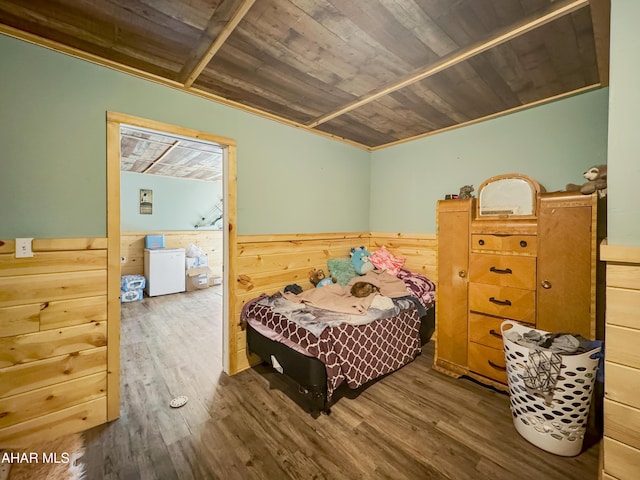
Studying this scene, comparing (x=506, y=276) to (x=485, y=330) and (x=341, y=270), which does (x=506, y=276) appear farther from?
(x=341, y=270)

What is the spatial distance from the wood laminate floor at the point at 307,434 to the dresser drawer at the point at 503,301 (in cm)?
66

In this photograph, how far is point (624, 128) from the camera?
996 mm

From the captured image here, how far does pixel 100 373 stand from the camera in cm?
175

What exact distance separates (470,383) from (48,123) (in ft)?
12.1

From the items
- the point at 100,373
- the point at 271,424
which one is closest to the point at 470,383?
the point at 271,424

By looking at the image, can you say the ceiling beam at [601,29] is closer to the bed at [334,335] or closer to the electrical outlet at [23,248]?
the bed at [334,335]

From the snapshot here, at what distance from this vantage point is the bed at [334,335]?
5.94ft

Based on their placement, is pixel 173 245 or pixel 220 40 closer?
pixel 220 40

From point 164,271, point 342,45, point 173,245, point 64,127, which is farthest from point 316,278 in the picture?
point 173,245

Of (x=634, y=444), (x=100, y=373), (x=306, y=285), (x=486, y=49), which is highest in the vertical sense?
(x=486, y=49)

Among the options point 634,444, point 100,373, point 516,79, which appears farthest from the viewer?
point 516,79

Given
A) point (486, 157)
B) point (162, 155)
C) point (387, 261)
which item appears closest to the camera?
point (486, 157)

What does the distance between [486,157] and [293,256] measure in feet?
7.83

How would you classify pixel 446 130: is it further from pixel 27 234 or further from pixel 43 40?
pixel 27 234
